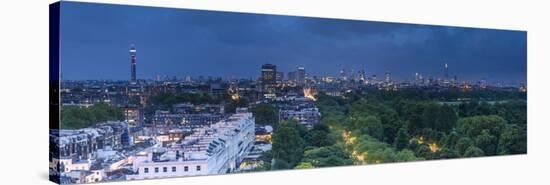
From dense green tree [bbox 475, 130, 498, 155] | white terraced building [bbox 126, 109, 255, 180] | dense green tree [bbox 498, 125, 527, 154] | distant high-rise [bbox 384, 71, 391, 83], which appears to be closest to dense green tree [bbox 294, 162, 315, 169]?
white terraced building [bbox 126, 109, 255, 180]

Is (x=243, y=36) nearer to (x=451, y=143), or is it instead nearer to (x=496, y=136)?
(x=451, y=143)

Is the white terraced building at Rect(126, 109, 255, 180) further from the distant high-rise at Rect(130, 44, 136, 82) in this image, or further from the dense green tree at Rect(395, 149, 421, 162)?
the dense green tree at Rect(395, 149, 421, 162)

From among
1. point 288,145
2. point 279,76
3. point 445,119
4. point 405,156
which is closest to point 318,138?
point 288,145

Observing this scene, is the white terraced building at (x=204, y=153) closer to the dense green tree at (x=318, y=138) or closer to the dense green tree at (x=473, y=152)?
the dense green tree at (x=318, y=138)

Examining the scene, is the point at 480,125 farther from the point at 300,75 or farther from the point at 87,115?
the point at 87,115

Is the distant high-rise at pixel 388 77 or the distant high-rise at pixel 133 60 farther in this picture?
the distant high-rise at pixel 388 77

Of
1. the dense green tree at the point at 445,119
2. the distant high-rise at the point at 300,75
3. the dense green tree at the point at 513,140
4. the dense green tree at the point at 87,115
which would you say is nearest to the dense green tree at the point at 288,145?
the distant high-rise at the point at 300,75
